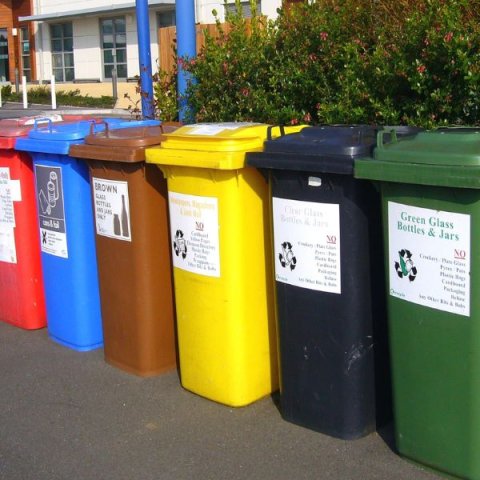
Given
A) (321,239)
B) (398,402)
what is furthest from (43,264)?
(398,402)

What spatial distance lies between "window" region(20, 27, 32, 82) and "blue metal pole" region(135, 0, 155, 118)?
27.1 meters

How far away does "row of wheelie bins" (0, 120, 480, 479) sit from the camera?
324 cm

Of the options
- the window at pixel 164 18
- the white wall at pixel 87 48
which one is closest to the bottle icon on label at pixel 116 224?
the window at pixel 164 18

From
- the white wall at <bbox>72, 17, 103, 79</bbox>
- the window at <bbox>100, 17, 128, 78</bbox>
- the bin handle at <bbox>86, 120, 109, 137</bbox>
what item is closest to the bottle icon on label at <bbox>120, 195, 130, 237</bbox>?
the bin handle at <bbox>86, 120, 109, 137</bbox>

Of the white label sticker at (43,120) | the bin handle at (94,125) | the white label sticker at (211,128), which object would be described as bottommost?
the white label sticker at (211,128)

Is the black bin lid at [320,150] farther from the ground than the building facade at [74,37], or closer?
closer

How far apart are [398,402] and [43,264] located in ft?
9.35

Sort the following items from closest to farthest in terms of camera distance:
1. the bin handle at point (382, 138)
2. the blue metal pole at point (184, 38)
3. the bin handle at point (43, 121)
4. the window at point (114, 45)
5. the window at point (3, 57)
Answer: the bin handle at point (382, 138)
the bin handle at point (43, 121)
the blue metal pole at point (184, 38)
the window at point (114, 45)
the window at point (3, 57)

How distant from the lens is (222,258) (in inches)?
160

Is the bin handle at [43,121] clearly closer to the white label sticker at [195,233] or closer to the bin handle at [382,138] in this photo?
the white label sticker at [195,233]

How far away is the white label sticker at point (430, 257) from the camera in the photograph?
10.2 feet

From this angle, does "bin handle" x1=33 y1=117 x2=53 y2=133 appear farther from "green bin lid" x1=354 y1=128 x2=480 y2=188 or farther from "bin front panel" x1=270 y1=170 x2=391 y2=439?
"green bin lid" x1=354 y1=128 x2=480 y2=188

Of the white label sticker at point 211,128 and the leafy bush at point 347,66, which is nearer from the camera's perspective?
the white label sticker at point 211,128

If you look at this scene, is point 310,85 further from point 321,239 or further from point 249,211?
point 321,239
